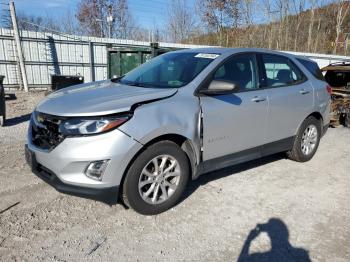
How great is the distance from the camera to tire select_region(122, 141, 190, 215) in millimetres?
3141

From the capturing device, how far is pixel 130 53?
11.7 m

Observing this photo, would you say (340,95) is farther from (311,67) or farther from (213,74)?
(213,74)

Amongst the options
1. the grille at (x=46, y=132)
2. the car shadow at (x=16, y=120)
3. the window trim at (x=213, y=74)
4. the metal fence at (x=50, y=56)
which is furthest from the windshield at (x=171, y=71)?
the metal fence at (x=50, y=56)

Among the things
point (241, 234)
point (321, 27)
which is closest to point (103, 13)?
point (321, 27)

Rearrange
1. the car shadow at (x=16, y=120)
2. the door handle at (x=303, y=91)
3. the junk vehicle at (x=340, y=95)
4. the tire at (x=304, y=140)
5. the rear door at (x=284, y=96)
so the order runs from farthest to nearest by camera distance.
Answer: the junk vehicle at (x=340, y=95) < the car shadow at (x=16, y=120) < the tire at (x=304, y=140) < the door handle at (x=303, y=91) < the rear door at (x=284, y=96)

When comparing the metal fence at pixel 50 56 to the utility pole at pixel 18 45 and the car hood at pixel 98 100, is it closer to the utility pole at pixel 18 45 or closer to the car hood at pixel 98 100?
the utility pole at pixel 18 45

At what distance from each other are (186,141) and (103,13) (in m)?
28.7

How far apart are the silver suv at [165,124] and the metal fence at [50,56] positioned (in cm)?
1086

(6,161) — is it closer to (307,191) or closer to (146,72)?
(146,72)

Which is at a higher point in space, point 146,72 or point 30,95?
point 146,72

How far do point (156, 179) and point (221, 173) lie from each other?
1556mm

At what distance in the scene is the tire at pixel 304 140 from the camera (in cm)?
501

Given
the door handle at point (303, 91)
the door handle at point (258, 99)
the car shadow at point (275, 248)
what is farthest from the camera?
the door handle at point (303, 91)

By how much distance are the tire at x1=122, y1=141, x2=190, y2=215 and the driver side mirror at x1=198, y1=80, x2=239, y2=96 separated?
0.70 metres
